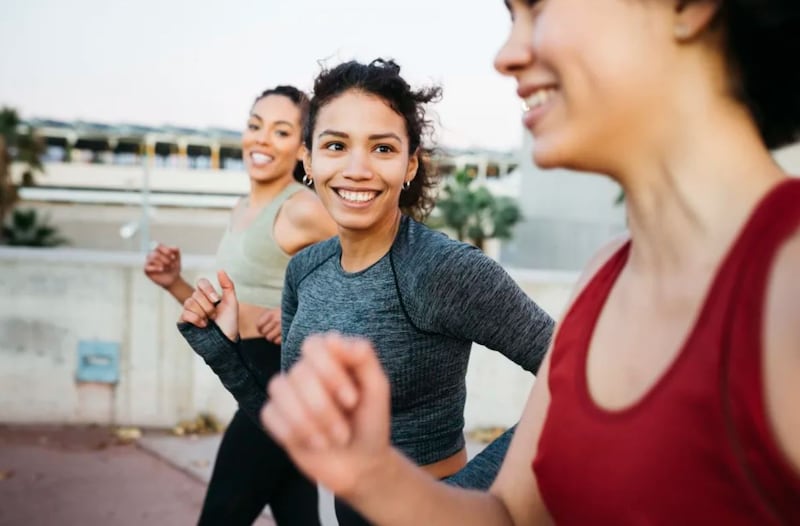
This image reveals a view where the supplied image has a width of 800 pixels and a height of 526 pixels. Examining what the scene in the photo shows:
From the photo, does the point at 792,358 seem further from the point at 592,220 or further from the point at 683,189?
the point at 592,220

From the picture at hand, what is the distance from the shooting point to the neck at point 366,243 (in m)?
2.18

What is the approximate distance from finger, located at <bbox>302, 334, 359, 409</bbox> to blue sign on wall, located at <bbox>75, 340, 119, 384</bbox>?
532cm

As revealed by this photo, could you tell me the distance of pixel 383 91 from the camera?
2287mm

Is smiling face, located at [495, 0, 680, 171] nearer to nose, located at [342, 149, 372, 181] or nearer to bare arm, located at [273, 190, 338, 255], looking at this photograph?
nose, located at [342, 149, 372, 181]

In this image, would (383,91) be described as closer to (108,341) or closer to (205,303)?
(205,303)

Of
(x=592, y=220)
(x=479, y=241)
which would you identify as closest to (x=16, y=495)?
(x=479, y=241)

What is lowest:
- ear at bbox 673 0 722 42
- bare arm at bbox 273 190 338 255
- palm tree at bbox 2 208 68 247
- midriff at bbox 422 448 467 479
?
palm tree at bbox 2 208 68 247

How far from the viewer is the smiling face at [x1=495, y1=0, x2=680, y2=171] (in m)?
0.92

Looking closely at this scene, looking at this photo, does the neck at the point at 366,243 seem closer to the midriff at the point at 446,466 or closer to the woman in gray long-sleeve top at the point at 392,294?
the woman in gray long-sleeve top at the point at 392,294

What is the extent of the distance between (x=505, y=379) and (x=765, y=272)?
16.4 ft

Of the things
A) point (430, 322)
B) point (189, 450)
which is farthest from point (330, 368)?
point (189, 450)

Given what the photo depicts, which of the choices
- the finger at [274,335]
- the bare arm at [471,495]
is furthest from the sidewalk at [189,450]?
the bare arm at [471,495]

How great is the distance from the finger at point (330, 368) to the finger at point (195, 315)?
1314 millimetres

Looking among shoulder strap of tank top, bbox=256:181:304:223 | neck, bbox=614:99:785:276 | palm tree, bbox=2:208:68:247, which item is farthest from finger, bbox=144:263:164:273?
palm tree, bbox=2:208:68:247
